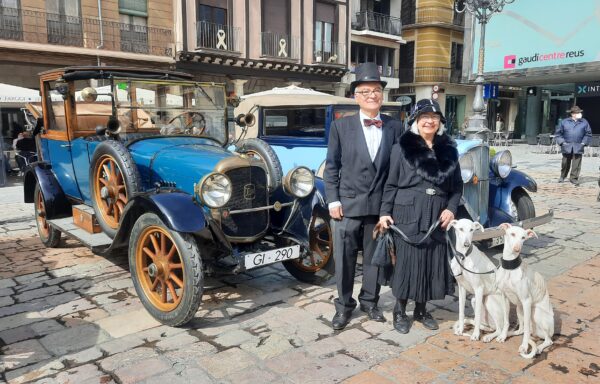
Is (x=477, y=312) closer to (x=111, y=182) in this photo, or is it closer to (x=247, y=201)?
(x=247, y=201)

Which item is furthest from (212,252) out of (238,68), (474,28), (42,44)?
(474,28)

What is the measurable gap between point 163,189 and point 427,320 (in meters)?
2.25

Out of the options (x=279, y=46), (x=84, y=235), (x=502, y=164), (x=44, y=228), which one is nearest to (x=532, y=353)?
(x=502, y=164)

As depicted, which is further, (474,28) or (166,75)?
(474,28)

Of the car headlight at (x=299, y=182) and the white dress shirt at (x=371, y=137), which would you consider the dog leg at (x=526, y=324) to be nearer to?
the white dress shirt at (x=371, y=137)

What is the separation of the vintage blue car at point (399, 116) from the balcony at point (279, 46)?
13.1 m

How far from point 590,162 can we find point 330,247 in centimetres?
1425

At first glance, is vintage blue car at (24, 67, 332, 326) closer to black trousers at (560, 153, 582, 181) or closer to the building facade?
black trousers at (560, 153, 582, 181)

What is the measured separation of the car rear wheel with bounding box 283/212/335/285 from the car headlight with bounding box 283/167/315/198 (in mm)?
280

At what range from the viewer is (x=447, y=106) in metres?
29.5

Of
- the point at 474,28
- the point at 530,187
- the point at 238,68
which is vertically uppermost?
the point at 474,28

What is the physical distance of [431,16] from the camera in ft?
89.8

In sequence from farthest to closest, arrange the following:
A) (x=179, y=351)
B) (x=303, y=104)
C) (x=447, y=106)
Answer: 1. (x=447, y=106)
2. (x=303, y=104)
3. (x=179, y=351)

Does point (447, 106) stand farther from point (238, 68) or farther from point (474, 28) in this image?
point (238, 68)
